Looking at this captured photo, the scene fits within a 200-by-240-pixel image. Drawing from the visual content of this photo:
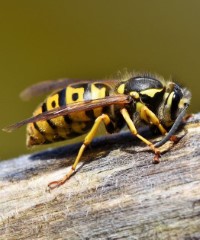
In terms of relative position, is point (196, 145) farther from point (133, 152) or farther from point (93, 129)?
point (93, 129)

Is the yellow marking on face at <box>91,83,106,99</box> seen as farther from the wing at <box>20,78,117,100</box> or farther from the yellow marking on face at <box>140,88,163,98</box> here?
the wing at <box>20,78,117,100</box>

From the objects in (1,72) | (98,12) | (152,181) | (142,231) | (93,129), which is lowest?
(142,231)

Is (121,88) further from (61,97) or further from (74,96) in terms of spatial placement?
(61,97)

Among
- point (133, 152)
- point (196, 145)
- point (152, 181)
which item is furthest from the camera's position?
point (133, 152)

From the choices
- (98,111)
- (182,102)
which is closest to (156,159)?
(182,102)

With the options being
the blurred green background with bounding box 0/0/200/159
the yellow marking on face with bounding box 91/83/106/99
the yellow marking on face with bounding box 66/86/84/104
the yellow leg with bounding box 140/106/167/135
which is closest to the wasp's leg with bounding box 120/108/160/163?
the yellow leg with bounding box 140/106/167/135

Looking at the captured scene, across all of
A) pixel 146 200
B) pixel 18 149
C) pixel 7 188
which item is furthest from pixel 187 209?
pixel 18 149

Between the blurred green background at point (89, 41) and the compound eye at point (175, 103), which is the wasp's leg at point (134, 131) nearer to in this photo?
the compound eye at point (175, 103)
